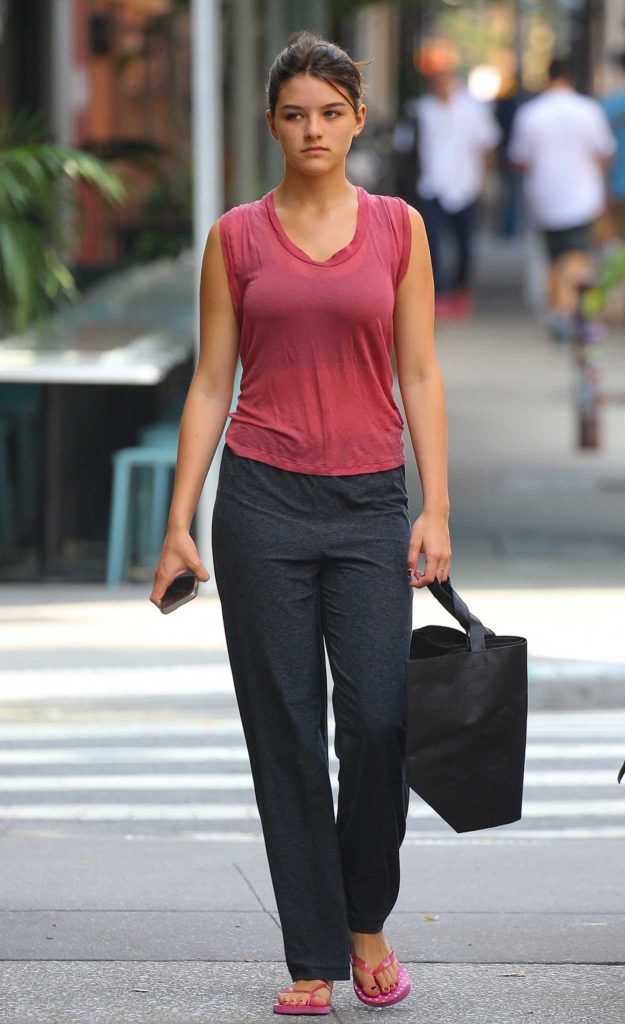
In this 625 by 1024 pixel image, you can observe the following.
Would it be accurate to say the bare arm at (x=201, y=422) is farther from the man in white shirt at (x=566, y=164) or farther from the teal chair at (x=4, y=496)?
the man in white shirt at (x=566, y=164)

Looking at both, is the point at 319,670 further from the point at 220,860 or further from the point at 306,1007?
the point at 220,860

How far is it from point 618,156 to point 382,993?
1340cm

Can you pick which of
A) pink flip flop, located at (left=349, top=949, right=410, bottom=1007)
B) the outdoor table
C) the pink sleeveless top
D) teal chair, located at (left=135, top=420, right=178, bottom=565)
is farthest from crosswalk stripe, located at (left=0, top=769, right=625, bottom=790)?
teal chair, located at (left=135, top=420, right=178, bottom=565)

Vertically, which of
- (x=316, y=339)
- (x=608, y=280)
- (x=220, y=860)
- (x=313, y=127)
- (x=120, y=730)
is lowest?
(x=120, y=730)

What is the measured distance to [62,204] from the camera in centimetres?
1059

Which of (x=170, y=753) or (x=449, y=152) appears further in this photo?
(x=449, y=152)

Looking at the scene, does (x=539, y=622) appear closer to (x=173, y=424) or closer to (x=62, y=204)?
(x=173, y=424)

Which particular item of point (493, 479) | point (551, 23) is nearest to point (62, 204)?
point (493, 479)

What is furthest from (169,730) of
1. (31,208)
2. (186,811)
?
(31,208)

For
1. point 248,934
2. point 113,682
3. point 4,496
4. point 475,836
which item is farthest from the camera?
point 4,496

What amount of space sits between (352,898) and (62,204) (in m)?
7.11

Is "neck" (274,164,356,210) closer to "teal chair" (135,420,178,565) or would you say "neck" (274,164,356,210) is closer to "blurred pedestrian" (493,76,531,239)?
"teal chair" (135,420,178,565)

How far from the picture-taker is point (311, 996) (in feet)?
13.2

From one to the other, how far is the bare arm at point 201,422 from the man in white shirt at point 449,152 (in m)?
14.1
